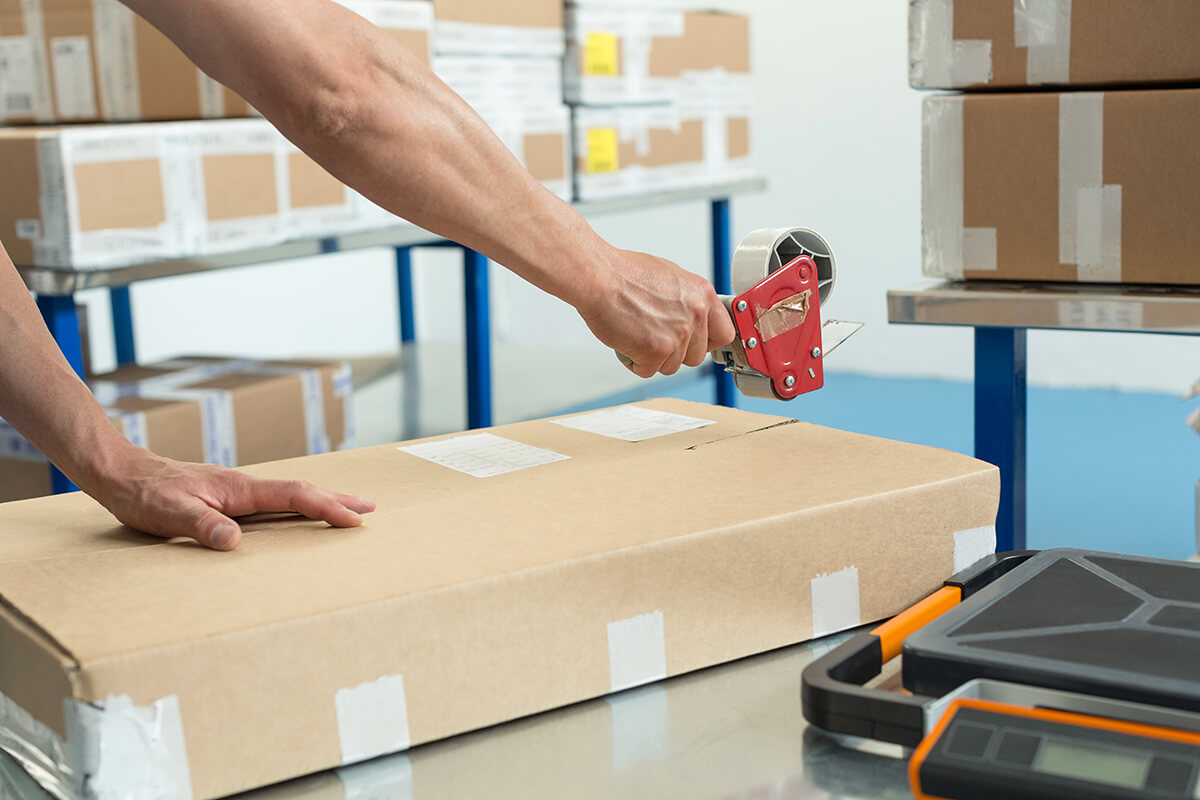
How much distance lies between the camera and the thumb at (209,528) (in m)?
0.79

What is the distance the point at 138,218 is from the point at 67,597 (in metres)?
1.48

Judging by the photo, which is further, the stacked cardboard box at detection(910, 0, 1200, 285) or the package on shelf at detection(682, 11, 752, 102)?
the package on shelf at detection(682, 11, 752, 102)

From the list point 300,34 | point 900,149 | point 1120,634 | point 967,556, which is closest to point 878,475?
point 967,556

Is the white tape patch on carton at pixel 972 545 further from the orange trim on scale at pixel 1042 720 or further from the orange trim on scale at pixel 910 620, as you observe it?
the orange trim on scale at pixel 1042 720

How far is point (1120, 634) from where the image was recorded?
69 cm

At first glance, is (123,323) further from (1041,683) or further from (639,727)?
(1041,683)

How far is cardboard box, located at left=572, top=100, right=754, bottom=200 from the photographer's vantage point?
3.10 meters

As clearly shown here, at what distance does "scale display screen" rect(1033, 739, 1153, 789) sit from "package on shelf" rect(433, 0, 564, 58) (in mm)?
2374

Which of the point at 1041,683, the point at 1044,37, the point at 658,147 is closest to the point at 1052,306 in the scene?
the point at 1044,37

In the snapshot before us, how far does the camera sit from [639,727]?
73 cm

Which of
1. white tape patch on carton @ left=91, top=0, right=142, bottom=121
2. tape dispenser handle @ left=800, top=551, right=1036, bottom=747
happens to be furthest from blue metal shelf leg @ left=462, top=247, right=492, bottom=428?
tape dispenser handle @ left=800, top=551, right=1036, bottom=747

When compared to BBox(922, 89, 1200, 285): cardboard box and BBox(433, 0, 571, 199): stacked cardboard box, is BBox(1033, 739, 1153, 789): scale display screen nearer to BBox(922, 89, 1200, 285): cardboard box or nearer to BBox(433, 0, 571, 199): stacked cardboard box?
BBox(922, 89, 1200, 285): cardboard box

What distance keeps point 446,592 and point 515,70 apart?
7.78ft

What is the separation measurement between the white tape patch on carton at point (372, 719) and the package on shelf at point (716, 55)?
113 inches
